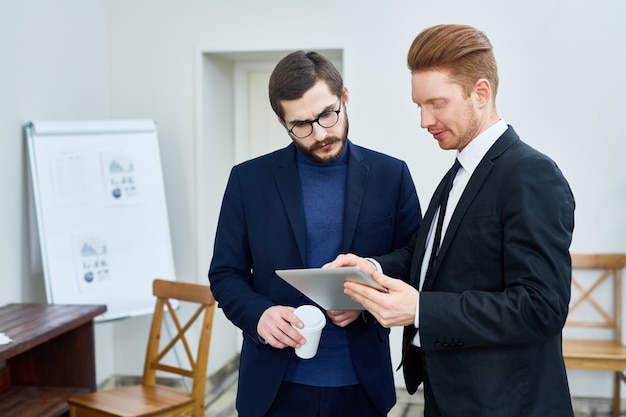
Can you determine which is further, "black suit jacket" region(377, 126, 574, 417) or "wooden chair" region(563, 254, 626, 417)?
"wooden chair" region(563, 254, 626, 417)

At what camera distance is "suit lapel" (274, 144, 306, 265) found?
1.72 meters

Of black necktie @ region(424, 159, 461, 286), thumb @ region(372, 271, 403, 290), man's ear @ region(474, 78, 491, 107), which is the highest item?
man's ear @ region(474, 78, 491, 107)

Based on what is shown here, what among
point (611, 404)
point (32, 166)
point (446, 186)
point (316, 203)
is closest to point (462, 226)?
point (446, 186)

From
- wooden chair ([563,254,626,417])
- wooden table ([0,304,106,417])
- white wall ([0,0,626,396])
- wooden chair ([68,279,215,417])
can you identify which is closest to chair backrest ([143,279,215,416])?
wooden chair ([68,279,215,417])

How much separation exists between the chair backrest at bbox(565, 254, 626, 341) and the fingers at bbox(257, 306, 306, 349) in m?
2.61

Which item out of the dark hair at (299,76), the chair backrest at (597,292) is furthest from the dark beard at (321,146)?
the chair backrest at (597,292)

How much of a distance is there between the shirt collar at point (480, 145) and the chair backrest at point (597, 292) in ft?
8.38

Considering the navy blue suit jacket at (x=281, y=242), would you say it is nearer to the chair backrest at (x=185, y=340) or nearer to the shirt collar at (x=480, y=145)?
the shirt collar at (x=480, y=145)

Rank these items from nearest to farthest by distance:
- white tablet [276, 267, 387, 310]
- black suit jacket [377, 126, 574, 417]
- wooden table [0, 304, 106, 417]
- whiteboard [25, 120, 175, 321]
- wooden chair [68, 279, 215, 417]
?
1. black suit jacket [377, 126, 574, 417]
2. white tablet [276, 267, 387, 310]
3. wooden chair [68, 279, 215, 417]
4. wooden table [0, 304, 106, 417]
5. whiteboard [25, 120, 175, 321]

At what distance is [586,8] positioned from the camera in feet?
12.2

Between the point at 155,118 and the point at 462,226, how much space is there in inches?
120

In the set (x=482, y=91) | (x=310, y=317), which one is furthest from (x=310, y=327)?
(x=482, y=91)

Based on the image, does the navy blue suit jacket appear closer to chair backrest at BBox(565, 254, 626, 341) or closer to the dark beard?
the dark beard

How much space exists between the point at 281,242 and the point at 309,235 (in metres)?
0.07
